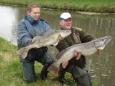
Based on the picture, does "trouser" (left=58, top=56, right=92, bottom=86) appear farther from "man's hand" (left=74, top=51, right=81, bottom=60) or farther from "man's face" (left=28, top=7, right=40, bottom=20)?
"man's face" (left=28, top=7, right=40, bottom=20)

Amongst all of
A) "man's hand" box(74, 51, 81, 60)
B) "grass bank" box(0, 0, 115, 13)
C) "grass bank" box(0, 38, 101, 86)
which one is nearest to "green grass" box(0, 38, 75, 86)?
"grass bank" box(0, 38, 101, 86)

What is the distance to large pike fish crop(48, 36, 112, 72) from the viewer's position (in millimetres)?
7512

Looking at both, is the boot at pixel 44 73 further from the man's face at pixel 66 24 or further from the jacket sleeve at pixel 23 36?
the man's face at pixel 66 24

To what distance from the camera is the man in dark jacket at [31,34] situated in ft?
26.4

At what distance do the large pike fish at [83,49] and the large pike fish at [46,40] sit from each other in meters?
0.36

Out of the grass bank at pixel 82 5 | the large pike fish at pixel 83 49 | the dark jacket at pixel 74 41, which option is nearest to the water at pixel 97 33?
the grass bank at pixel 82 5

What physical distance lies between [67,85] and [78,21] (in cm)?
1660

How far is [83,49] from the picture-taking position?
7.60 meters

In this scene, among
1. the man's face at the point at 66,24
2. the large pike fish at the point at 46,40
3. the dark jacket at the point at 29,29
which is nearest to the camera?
the large pike fish at the point at 46,40

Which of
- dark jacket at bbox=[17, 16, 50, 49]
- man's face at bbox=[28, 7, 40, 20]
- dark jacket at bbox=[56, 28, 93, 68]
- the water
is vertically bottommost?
the water

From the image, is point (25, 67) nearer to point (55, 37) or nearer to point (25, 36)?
point (25, 36)

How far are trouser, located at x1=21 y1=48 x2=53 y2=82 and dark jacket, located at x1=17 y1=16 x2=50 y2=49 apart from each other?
33 centimetres

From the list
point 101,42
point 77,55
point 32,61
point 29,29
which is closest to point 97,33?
point 32,61

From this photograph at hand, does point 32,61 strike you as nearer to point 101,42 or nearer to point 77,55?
point 77,55
